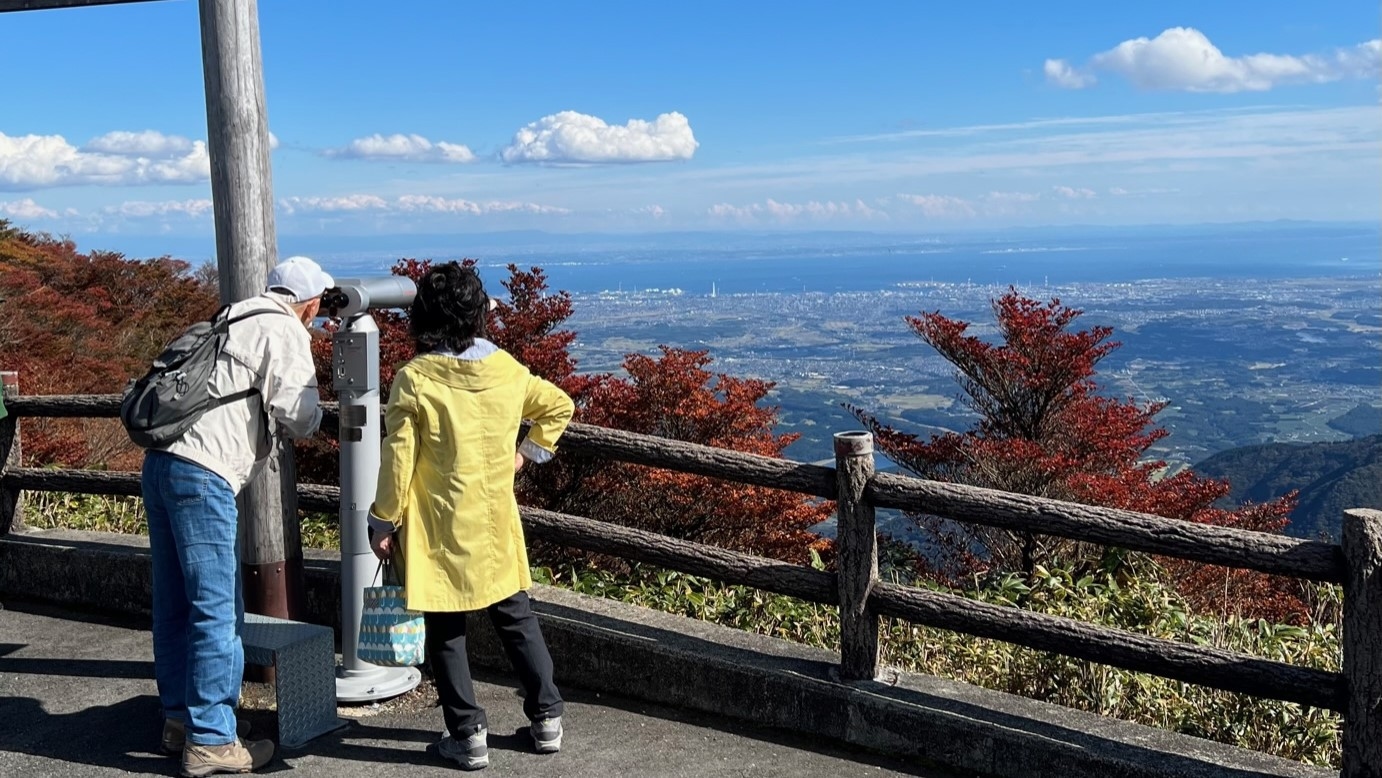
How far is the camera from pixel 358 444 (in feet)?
14.7

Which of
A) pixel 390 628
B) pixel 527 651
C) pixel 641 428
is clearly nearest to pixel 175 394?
pixel 390 628

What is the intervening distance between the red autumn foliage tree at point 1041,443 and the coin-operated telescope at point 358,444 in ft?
16.5

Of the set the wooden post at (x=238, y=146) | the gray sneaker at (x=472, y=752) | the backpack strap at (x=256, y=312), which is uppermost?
the wooden post at (x=238, y=146)

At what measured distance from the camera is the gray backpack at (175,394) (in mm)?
3705

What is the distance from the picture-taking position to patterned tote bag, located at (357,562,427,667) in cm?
392

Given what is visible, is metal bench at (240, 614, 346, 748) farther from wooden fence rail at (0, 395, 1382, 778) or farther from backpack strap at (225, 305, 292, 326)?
backpack strap at (225, 305, 292, 326)

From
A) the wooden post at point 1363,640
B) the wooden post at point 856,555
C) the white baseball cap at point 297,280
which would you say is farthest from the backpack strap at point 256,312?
the wooden post at point 1363,640

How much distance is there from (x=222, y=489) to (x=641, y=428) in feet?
19.5

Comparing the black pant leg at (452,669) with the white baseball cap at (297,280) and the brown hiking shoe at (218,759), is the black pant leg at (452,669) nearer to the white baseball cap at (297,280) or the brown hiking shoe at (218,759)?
the brown hiking shoe at (218,759)

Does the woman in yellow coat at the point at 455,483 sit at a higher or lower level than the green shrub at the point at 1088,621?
higher

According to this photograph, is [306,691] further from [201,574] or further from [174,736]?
[201,574]

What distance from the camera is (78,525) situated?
7559 mm

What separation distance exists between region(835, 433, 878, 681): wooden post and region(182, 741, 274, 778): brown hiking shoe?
205 centimetres

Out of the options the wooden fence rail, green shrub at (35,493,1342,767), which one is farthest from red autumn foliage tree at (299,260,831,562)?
the wooden fence rail
